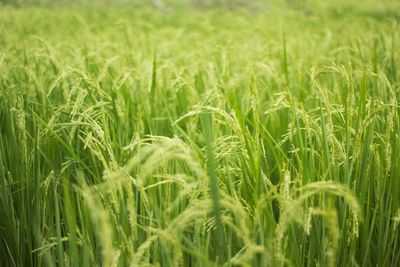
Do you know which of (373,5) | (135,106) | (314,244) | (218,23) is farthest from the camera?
(373,5)

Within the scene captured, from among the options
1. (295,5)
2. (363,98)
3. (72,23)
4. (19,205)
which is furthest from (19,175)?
(295,5)

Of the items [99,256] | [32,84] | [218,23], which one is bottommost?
[99,256]

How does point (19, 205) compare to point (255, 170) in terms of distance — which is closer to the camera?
point (255, 170)

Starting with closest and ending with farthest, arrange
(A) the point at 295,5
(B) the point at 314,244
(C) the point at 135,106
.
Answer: (B) the point at 314,244, (C) the point at 135,106, (A) the point at 295,5

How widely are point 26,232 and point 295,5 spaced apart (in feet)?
37.8

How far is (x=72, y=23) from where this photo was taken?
16.8ft

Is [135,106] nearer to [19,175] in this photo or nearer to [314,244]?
[19,175]

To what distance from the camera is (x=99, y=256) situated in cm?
87

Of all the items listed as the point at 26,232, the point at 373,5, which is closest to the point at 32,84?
the point at 26,232

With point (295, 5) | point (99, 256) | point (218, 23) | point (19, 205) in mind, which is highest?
point (295, 5)

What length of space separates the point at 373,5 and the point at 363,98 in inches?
354

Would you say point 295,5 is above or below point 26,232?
above

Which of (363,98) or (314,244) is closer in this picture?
(314,244)

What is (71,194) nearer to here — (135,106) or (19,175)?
(19,175)
